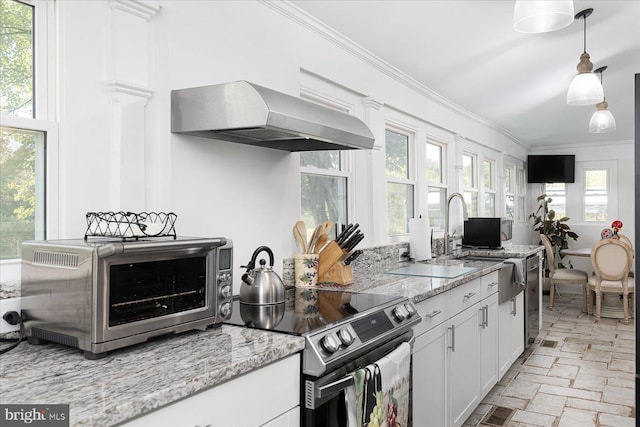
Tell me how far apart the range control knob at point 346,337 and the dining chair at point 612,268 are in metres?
5.26

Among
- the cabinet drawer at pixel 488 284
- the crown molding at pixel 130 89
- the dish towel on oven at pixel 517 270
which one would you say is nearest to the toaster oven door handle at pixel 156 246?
the crown molding at pixel 130 89

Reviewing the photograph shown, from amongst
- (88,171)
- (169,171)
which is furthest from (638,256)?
(88,171)

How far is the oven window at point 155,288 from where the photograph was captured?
4.35 ft

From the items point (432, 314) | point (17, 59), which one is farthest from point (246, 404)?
point (432, 314)

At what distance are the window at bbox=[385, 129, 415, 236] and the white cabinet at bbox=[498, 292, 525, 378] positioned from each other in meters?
1.03

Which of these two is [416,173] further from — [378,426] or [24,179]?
[24,179]

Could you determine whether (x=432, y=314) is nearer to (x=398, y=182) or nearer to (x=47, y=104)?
(x=398, y=182)

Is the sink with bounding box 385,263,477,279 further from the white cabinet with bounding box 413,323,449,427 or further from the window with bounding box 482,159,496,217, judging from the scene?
the window with bounding box 482,159,496,217

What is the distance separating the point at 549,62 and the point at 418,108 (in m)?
1.22

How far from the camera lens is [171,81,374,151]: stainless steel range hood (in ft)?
5.82

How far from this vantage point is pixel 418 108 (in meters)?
4.35

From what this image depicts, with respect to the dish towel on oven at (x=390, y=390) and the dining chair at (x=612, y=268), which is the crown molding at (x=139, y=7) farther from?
the dining chair at (x=612, y=268)

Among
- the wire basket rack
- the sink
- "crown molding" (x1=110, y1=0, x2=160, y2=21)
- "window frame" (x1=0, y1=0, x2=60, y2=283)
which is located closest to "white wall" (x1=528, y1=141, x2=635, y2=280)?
the sink

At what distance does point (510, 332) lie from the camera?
399 cm
